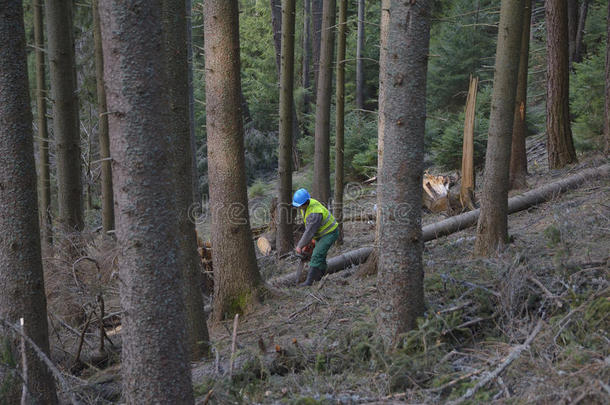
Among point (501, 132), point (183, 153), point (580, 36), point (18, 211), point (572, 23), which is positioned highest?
point (572, 23)

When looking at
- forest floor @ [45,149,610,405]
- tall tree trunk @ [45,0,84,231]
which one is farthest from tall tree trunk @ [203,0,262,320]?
tall tree trunk @ [45,0,84,231]

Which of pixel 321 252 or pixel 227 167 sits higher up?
pixel 227 167

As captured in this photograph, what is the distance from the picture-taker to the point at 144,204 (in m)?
3.36

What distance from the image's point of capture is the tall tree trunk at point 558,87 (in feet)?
38.5

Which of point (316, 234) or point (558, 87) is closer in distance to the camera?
point (316, 234)

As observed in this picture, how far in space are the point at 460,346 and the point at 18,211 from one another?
3.86 m

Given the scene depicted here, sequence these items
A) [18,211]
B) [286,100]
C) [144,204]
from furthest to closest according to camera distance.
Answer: [286,100] < [18,211] < [144,204]

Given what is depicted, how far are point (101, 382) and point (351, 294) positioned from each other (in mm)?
3087

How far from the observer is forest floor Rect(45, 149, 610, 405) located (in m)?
3.92

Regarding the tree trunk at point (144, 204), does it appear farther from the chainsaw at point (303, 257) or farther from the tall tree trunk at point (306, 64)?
the tall tree trunk at point (306, 64)

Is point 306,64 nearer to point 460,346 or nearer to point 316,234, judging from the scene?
point 316,234

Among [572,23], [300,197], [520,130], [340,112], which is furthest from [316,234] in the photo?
[572,23]

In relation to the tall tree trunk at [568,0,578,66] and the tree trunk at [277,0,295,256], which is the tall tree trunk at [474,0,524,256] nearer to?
the tree trunk at [277,0,295,256]

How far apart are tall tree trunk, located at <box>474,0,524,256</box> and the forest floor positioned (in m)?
0.42
